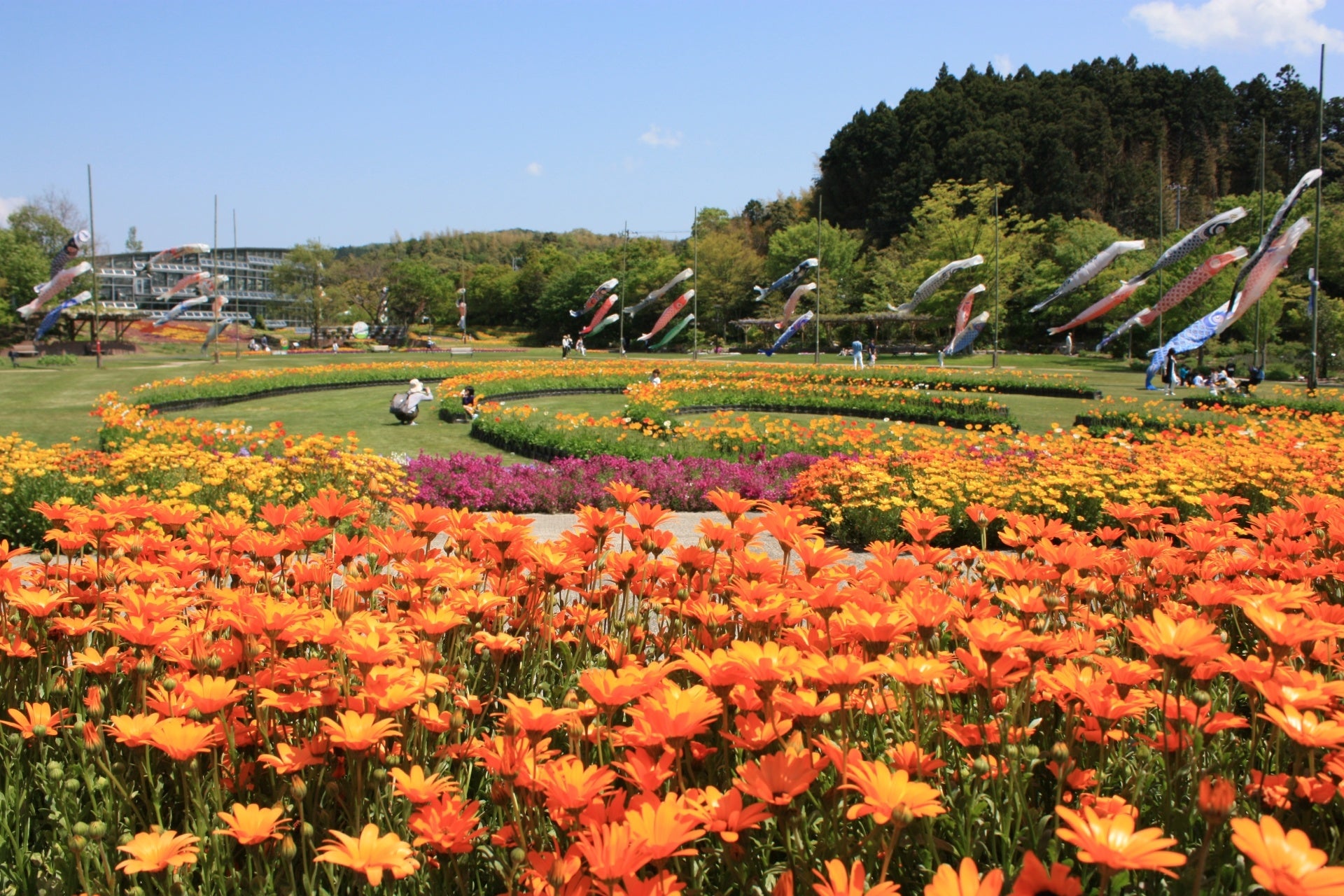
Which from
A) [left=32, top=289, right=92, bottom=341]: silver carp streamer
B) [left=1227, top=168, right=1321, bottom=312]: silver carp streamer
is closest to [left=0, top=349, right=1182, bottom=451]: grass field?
[left=1227, top=168, right=1321, bottom=312]: silver carp streamer

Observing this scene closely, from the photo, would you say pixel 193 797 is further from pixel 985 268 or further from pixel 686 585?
pixel 985 268

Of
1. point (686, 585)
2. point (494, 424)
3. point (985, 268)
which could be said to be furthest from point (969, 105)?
point (686, 585)

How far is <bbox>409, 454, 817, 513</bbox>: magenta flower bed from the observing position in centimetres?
816

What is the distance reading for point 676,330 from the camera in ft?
141

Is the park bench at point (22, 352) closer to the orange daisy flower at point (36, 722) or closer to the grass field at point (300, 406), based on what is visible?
the grass field at point (300, 406)

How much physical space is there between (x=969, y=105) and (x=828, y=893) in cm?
6801

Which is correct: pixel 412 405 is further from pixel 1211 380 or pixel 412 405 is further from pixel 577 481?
pixel 1211 380

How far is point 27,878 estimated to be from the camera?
1558 mm

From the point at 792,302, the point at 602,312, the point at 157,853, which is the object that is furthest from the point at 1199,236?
the point at 602,312

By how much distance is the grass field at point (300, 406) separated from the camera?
13.9 meters

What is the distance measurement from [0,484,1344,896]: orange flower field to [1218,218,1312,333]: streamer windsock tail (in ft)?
62.9

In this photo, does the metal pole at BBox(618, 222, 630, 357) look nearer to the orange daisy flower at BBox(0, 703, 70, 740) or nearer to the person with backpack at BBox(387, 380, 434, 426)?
the person with backpack at BBox(387, 380, 434, 426)

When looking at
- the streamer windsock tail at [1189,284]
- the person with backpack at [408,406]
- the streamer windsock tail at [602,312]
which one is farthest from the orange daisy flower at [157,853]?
the streamer windsock tail at [602,312]

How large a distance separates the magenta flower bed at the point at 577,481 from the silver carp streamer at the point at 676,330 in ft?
107
